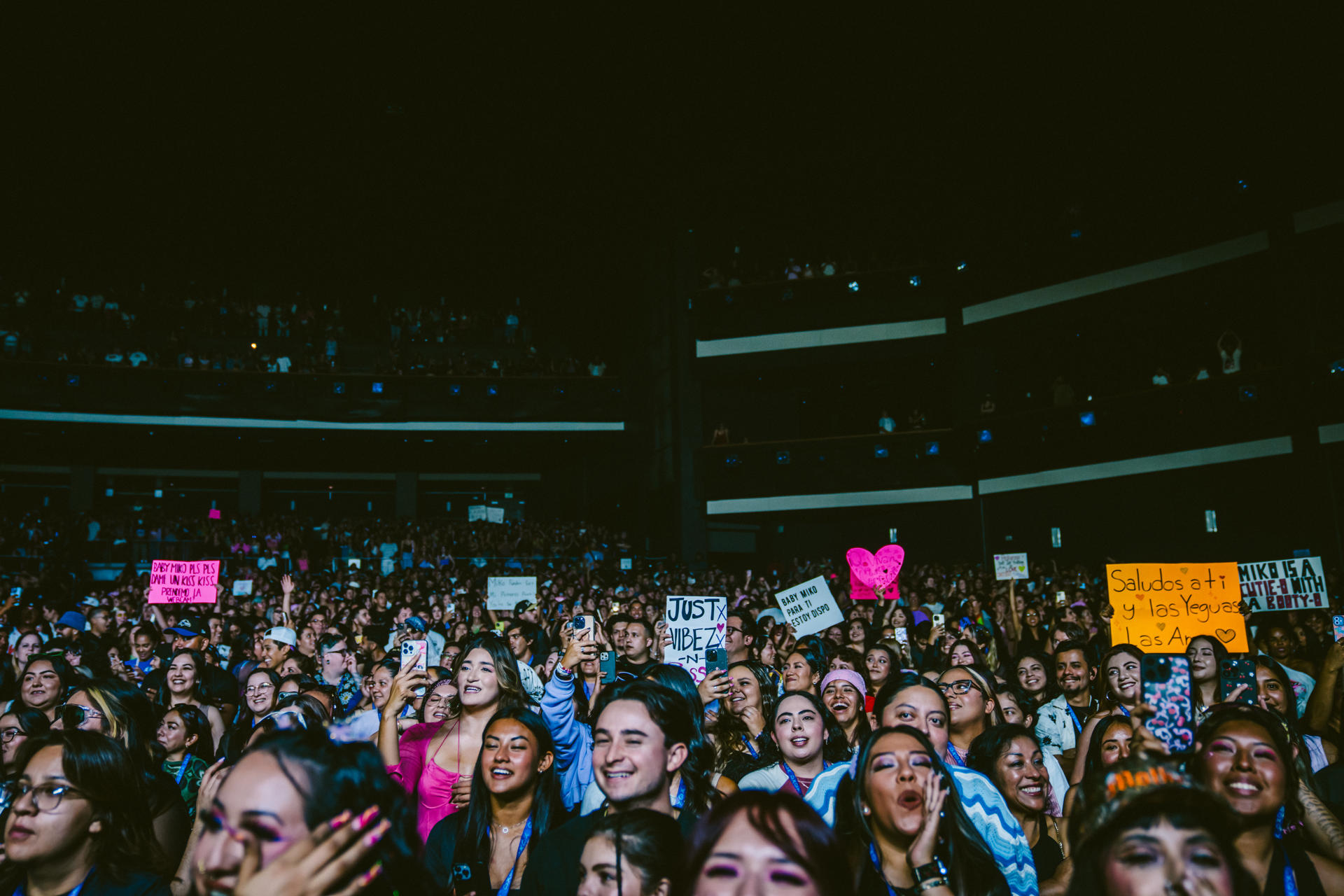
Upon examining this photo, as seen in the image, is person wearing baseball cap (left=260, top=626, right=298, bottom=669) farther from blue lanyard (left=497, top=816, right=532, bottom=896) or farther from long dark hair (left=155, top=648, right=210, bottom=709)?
blue lanyard (left=497, top=816, right=532, bottom=896)

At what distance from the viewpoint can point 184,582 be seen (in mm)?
12891

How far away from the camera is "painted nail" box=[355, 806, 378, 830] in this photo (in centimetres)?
204

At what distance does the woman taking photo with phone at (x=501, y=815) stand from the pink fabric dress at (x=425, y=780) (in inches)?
23.1

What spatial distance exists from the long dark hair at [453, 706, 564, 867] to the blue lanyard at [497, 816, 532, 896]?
0.08 ft

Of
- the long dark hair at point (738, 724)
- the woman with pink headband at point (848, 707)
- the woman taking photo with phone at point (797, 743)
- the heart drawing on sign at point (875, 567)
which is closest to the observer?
the woman taking photo with phone at point (797, 743)

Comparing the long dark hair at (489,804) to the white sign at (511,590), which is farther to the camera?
the white sign at (511,590)

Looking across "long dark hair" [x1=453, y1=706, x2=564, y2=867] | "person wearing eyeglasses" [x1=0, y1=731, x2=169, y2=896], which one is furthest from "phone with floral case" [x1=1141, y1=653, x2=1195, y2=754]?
"person wearing eyeglasses" [x1=0, y1=731, x2=169, y2=896]

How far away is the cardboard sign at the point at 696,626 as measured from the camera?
6930mm

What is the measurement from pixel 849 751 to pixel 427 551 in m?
20.8

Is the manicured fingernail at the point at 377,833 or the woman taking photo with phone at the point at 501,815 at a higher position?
the manicured fingernail at the point at 377,833

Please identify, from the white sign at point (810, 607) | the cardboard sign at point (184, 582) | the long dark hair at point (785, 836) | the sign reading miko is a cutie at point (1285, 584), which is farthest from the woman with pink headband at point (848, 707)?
the cardboard sign at point (184, 582)

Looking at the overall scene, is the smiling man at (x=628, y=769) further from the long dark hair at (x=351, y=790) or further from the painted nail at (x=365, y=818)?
the painted nail at (x=365, y=818)

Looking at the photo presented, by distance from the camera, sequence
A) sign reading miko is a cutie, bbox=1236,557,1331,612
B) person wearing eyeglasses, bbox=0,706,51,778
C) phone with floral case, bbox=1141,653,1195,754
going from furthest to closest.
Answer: sign reading miko is a cutie, bbox=1236,557,1331,612
person wearing eyeglasses, bbox=0,706,51,778
phone with floral case, bbox=1141,653,1195,754

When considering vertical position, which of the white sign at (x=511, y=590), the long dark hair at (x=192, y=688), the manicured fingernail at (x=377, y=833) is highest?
the white sign at (x=511, y=590)
